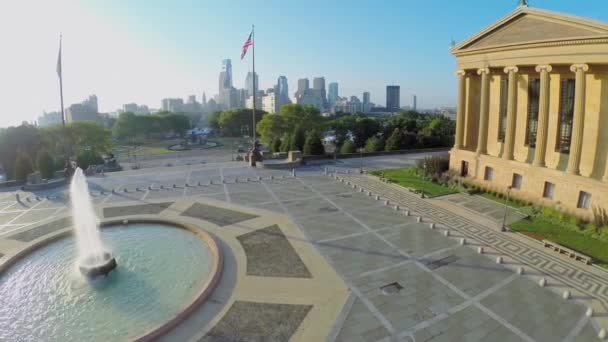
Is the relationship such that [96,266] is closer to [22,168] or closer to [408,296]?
[408,296]

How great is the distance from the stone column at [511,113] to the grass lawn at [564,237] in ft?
24.8

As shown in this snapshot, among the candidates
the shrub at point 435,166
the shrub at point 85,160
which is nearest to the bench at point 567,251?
the shrub at point 435,166

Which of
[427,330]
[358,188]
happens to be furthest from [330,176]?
[427,330]

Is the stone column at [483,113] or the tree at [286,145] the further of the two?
the tree at [286,145]

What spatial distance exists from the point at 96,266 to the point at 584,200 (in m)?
29.6

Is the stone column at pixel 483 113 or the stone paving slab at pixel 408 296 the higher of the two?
the stone column at pixel 483 113

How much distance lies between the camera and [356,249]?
18453 millimetres

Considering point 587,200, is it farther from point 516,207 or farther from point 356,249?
point 356,249

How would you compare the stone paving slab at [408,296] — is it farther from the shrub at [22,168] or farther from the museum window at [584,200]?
the shrub at [22,168]

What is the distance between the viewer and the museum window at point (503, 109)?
3080 centimetres

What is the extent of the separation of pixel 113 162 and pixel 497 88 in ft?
193

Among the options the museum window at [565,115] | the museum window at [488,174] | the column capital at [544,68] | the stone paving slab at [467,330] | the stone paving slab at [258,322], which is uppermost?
the column capital at [544,68]

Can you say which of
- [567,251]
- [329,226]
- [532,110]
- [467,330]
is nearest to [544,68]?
[532,110]

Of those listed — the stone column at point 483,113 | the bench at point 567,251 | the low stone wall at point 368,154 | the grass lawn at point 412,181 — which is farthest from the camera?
the low stone wall at point 368,154
